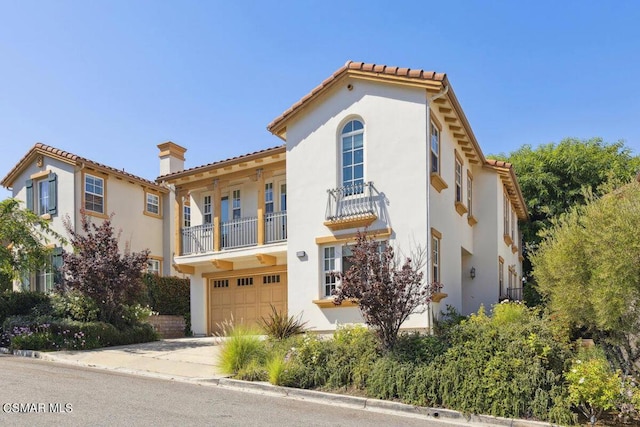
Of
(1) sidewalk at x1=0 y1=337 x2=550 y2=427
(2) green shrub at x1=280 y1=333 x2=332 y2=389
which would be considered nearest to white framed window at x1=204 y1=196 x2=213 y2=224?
(1) sidewalk at x1=0 y1=337 x2=550 y2=427

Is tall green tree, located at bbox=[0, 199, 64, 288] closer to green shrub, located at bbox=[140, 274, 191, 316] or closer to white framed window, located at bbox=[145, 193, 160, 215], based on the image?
green shrub, located at bbox=[140, 274, 191, 316]

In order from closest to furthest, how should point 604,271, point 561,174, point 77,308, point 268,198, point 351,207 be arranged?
point 604,271, point 351,207, point 77,308, point 268,198, point 561,174

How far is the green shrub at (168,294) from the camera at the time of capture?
21844 millimetres

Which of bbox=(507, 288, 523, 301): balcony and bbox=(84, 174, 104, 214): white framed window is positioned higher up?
bbox=(84, 174, 104, 214): white framed window

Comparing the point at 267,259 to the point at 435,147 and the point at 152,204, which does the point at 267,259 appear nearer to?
the point at 435,147

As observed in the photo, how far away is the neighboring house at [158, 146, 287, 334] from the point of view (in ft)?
56.8

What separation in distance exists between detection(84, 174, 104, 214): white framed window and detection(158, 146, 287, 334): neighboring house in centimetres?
483

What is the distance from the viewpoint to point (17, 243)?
18.7 meters

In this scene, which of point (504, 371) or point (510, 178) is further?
point (510, 178)

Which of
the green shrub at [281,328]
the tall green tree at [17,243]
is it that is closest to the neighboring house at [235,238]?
the green shrub at [281,328]

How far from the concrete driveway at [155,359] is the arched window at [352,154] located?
17.5 feet

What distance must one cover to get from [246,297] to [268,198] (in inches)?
137

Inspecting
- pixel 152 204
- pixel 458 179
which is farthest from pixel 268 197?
pixel 152 204

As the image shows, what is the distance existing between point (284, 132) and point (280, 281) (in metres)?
5.07
